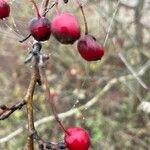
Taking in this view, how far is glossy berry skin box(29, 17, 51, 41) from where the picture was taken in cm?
112

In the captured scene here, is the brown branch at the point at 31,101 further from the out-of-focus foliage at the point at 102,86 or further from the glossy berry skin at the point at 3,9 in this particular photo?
the out-of-focus foliage at the point at 102,86

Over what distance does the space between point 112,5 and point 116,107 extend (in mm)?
1169

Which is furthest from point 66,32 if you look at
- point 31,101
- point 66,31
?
point 31,101

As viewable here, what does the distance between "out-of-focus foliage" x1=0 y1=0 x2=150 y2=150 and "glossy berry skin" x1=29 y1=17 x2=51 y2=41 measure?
1.93 m

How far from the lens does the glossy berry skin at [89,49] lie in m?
1.15

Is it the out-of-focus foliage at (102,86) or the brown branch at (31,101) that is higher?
the brown branch at (31,101)

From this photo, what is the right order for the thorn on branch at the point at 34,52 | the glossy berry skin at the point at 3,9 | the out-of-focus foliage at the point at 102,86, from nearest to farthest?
the thorn on branch at the point at 34,52
the glossy berry skin at the point at 3,9
the out-of-focus foliage at the point at 102,86

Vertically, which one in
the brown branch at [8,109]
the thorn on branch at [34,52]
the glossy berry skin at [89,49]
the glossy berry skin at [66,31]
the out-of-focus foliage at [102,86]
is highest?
the glossy berry skin at [66,31]

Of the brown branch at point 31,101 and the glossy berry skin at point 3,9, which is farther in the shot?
the glossy berry skin at point 3,9

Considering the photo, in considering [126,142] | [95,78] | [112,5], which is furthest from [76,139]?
[95,78]

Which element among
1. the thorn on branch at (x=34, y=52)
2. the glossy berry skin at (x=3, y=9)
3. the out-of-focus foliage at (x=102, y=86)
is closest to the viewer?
the thorn on branch at (x=34, y=52)

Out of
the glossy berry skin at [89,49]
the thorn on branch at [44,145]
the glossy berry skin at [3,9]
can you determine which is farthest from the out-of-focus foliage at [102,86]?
the thorn on branch at [44,145]

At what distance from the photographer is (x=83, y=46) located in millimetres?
1151

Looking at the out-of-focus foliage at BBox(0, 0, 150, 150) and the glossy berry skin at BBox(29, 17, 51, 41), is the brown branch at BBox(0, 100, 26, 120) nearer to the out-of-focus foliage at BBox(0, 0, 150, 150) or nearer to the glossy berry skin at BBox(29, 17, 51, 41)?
the glossy berry skin at BBox(29, 17, 51, 41)
